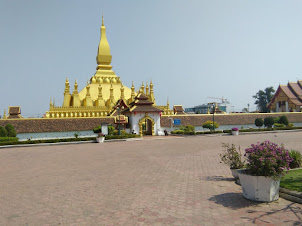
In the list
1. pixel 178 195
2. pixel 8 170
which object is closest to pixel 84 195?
pixel 178 195

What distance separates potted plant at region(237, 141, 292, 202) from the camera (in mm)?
5797

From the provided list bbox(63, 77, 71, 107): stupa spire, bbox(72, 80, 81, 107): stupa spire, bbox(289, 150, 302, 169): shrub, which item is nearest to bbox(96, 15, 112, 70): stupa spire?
bbox(63, 77, 71, 107): stupa spire

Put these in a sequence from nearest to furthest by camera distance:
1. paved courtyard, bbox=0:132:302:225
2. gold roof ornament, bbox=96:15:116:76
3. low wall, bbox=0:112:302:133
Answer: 1. paved courtyard, bbox=0:132:302:225
2. low wall, bbox=0:112:302:133
3. gold roof ornament, bbox=96:15:116:76

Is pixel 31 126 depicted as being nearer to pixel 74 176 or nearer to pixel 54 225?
pixel 74 176

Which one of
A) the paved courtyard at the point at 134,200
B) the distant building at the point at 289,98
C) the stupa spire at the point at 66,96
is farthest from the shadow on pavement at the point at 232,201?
the distant building at the point at 289,98

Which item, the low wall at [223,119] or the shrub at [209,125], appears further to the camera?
the low wall at [223,119]

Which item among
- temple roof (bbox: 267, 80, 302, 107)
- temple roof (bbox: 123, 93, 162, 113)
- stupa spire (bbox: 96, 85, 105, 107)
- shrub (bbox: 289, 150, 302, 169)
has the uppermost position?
temple roof (bbox: 267, 80, 302, 107)

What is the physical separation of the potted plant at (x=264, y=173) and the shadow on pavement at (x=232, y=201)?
0.57 ft

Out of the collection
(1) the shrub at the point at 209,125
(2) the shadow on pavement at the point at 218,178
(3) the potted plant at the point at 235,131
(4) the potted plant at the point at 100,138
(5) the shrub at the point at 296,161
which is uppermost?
(1) the shrub at the point at 209,125

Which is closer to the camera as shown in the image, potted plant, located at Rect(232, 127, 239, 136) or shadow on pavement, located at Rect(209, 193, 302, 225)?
shadow on pavement, located at Rect(209, 193, 302, 225)

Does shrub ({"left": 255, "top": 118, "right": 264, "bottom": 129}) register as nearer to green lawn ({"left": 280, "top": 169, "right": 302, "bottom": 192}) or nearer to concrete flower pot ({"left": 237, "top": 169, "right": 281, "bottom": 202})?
green lawn ({"left": 280, "top": 169, "right": 302, "bottom": 192})

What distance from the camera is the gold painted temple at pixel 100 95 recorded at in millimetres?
37031

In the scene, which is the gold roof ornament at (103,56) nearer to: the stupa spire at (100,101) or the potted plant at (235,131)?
the stupa spire at (100,101)

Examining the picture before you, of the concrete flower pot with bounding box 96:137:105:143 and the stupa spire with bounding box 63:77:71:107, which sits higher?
the stupa spire with bounding box 63:77:71:107
